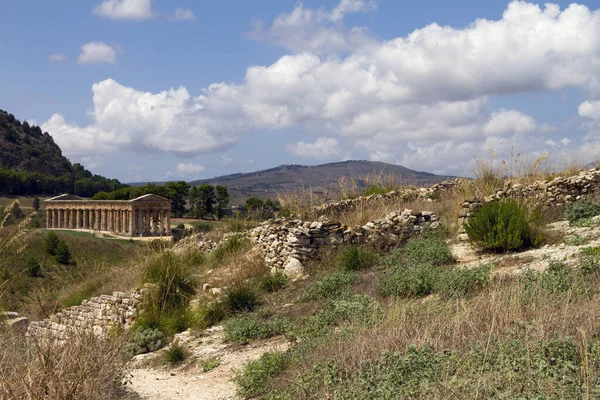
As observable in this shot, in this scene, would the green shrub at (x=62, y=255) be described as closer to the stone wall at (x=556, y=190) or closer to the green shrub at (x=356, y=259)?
the green shrub at (x=356, y=259)

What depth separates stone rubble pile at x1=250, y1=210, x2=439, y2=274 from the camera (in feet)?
35.9

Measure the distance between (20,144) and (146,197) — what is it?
59.6m

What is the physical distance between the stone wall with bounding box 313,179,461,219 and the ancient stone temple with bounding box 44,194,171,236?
142ft

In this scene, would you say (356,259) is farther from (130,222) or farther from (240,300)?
(130,222)

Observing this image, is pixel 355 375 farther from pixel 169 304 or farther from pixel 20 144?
pixel 20 144

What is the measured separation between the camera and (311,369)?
458 cm

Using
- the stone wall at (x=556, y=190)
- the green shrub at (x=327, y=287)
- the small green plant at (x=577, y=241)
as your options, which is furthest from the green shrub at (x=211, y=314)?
the stone wall at (x=556, y=190)

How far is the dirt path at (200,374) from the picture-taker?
5730mm

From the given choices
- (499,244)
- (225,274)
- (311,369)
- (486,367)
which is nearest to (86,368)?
(311,369)

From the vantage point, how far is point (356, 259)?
390 inches

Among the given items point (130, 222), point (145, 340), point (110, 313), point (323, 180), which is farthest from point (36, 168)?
point (145, 340)

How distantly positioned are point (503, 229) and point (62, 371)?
769 cm

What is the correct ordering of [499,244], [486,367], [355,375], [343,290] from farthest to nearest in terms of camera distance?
1. [499,244]
2. [343,290]
3. [355,375]
4. [486,367]

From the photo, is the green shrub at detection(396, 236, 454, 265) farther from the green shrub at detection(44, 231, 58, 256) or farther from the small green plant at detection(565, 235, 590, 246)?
the green shrub at detection(44, 231, 58, 256)
